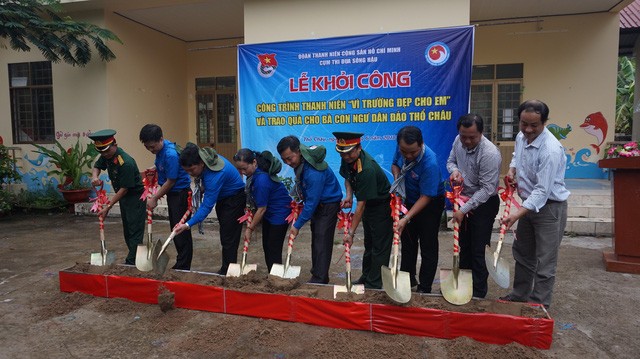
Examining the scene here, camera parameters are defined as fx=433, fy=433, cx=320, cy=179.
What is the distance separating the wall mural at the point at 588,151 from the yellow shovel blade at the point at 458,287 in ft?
19.9

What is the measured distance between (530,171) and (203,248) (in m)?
3.91

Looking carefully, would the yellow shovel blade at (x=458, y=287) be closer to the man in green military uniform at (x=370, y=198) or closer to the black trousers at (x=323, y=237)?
the man in green military uniform at (x=370, y=198)

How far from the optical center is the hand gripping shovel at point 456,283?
111 inches

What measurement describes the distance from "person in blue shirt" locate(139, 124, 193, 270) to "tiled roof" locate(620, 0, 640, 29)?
28.6ft

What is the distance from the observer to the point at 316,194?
10.7ft

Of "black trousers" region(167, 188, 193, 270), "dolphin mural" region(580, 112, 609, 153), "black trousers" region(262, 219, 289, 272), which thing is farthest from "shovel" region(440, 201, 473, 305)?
"dolphin mural" region(580, 112, 609, 153)

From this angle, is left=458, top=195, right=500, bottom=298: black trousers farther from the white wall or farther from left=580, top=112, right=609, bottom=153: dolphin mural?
left=580, top=112, right=609, bottom=153: dolphin mural

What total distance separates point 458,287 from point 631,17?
8773 mm

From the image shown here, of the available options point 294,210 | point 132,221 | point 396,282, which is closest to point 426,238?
point 396,282

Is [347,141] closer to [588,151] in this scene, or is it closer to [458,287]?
[458,287]

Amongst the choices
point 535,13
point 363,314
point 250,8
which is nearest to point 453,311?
point 363,314

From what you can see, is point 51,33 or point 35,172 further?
point 35,172

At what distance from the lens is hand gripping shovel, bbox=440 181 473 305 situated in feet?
9.21

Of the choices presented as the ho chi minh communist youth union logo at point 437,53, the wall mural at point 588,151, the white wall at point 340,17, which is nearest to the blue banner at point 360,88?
the ho chi minh communist youth union logo at point 437,53
